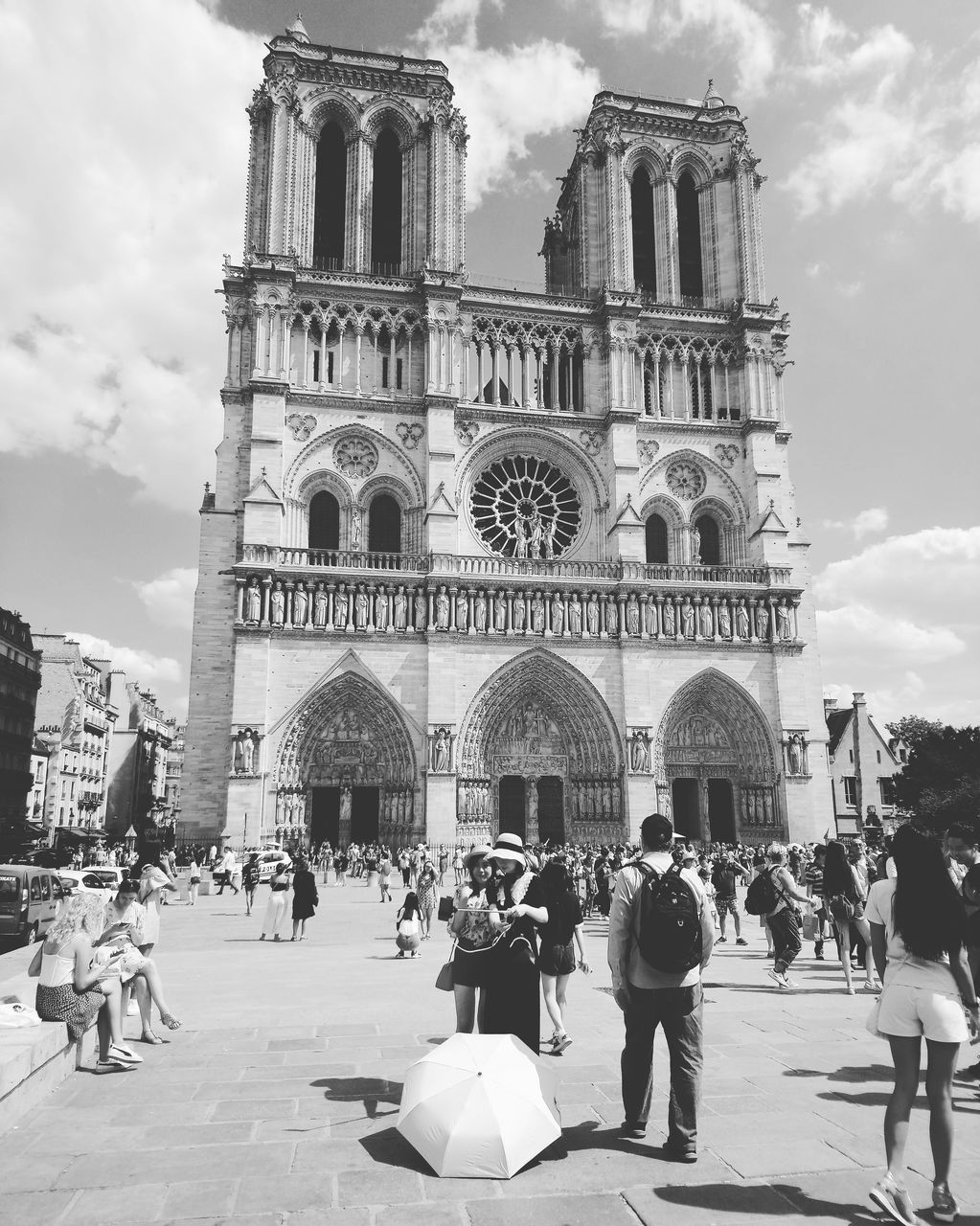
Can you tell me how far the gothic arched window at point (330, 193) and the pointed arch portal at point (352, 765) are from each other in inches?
660

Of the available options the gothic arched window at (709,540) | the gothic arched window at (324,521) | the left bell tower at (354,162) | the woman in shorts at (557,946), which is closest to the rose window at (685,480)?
the gothic arched window at (709,540)

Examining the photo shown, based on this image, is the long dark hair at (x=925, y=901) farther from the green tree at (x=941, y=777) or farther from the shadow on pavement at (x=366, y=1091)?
the green tree at (x=941, y=777)

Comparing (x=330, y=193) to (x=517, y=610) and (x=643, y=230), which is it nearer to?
(x=643, y=230)

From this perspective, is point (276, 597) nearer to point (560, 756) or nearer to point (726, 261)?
point (560, 756)

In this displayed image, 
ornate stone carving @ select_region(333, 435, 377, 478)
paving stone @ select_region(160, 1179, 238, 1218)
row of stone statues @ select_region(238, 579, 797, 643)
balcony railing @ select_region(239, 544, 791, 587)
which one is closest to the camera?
A: paving stone @ select_region(160, 1179, 238, 1218)

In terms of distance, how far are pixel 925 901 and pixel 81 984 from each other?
17.2 feet

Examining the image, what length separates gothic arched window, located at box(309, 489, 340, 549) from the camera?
1221 inches

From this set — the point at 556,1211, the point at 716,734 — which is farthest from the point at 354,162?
the point at 556,1211

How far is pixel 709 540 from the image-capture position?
33844 mm

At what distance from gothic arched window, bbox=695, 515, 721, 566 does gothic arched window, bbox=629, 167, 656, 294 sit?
32.6ft

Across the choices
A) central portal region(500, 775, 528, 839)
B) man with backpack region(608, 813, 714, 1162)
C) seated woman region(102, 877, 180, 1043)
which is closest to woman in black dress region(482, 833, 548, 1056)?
man with backpack region(608, 813, 714, 1162)

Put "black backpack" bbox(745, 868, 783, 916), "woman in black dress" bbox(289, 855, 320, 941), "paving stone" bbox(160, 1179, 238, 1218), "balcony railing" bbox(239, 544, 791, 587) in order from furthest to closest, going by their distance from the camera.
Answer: "balcony railing" bbox(239, 544, 791, 587), "woman in black dress" bbox(289, 855, 320, 941), "black backpack" bbox(745, 868, 783, 916), "paving stone" bbox(160, 1179, 238, 1218)

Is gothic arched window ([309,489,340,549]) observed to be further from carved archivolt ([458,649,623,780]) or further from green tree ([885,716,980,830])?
green tree ([885,716,980,830])

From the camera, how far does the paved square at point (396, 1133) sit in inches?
160
